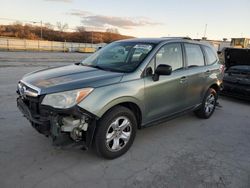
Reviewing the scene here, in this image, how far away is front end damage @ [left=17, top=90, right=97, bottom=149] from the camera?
2785 millimetres

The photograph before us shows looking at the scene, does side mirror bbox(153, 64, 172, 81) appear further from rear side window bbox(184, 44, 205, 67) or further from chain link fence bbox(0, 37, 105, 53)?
chain link fence bbox(0, 37, 105, 53)

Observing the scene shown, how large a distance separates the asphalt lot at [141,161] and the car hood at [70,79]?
84 centimetres

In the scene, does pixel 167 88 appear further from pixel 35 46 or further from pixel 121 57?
pixel 35 46

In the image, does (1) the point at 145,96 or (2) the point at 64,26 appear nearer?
(1) the point at 145,96

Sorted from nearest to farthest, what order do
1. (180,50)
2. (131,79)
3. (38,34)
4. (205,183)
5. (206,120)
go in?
(205,183) < (131,79) < (180,50) < (206,120) < (38,34)

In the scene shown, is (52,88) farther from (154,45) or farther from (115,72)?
(154,45)

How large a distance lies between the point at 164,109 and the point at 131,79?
101 cm

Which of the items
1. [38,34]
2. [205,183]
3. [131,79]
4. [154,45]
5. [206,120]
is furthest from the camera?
[38,34]

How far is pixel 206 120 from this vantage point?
17.2 ft

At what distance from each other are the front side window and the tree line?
58.9 m

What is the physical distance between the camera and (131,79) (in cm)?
325

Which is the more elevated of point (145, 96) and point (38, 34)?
point (38, 34)

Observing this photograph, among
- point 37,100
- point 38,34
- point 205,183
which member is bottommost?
point 205,183

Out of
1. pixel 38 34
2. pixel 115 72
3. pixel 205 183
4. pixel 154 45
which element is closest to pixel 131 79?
pixel 115 72
